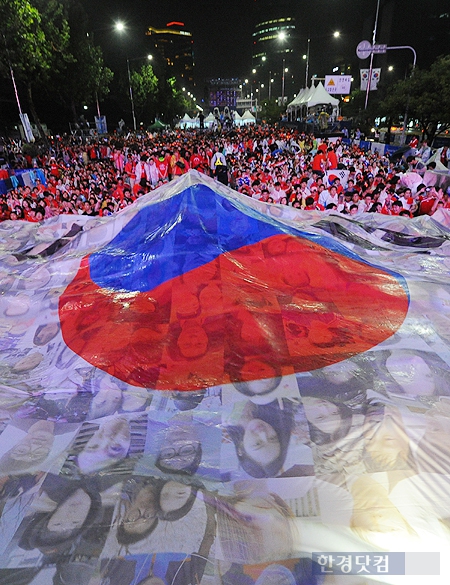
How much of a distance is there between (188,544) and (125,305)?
8.40 ft

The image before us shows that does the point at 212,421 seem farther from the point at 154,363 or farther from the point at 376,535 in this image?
the point at 376,535

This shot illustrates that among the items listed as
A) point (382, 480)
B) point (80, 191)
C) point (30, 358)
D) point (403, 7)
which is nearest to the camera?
point (382, 480)

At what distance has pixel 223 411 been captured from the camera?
2941mm

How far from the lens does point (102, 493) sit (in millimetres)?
2379

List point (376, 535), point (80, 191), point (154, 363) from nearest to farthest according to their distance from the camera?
point (376, 535) < point (154, 363) < point (80, 191)

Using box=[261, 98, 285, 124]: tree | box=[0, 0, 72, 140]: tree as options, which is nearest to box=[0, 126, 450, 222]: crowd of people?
box=[0, 0, 72, 140]: tree

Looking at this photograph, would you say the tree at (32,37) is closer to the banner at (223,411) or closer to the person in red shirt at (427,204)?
the banner at (223,411)

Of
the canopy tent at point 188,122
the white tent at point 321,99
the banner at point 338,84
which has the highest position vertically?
the banner at point 338,84

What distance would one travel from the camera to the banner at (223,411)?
2.08 meters

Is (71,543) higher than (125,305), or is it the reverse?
(125,305)

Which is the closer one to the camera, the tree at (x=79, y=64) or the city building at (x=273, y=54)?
the tree at (x=79, y=64)

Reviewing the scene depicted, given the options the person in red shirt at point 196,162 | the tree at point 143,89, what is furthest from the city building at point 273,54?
the person in red shirt at point 196,162

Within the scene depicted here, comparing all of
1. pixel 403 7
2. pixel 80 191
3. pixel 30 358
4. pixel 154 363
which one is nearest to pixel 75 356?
pixel 30 358

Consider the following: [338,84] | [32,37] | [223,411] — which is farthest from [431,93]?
[223,411]
